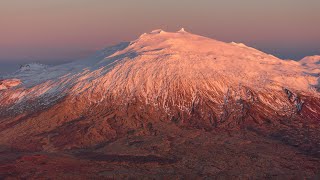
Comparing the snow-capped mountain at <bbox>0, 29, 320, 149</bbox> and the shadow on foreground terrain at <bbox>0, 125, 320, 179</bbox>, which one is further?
the snow-capped mountain at <bbox>0, 29, 320, 149</bbox>

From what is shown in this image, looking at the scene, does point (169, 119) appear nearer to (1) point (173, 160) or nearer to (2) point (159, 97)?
(2) point (159, 97)

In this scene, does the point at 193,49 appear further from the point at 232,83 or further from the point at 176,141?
the point at 176,141

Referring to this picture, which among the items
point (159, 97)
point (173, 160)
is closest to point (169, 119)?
point (159, 97)

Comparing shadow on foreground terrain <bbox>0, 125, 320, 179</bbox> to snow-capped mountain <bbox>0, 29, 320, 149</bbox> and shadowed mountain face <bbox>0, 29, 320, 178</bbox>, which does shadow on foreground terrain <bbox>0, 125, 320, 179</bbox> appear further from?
snow-capped mountain <bbox>0, 29, 320, 149</bbox>

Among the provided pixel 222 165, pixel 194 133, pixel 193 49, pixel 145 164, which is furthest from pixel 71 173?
pixel 193 49

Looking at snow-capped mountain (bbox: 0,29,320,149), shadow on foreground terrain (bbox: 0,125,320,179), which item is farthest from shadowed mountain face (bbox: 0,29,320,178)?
snow-capped mountain (bbox: 0,29,320,149)

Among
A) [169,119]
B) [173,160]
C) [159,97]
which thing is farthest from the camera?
[159,97]
